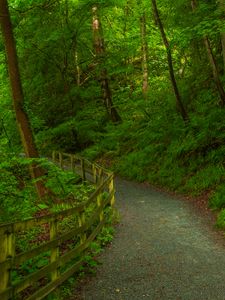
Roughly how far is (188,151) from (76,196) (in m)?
6.28

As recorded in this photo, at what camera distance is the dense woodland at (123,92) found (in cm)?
1554

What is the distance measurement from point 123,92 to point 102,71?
6.07 metres

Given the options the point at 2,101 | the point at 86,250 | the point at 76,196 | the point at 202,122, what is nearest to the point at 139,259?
the point at 86,250

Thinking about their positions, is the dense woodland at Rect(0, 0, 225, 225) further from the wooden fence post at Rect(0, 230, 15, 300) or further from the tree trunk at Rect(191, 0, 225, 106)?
the wooden fence post at Rect(0, 230, 15, 300)

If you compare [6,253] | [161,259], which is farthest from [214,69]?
[6,253]

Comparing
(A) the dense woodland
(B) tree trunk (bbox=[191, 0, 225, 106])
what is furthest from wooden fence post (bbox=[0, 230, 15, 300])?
(B) tree trunk (bbox=[191, 0, 225, 106])

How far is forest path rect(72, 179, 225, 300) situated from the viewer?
6.88 metres

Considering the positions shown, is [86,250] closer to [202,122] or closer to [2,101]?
[202,122]

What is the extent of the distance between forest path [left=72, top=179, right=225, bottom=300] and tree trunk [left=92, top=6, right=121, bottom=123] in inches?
564

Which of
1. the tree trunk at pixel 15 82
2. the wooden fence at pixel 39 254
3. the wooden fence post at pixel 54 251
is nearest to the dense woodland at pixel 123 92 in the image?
the tree trunk at pixel 15 82

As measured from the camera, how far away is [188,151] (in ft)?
57.5

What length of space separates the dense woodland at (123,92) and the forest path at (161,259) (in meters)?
1.87

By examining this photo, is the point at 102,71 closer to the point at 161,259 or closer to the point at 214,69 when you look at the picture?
the point at 214,69

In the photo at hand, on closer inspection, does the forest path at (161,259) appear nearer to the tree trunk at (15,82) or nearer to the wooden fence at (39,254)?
the wooden fence at (39,254)
